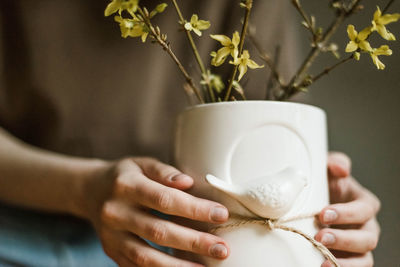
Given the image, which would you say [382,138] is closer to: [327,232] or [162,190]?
[327,232]

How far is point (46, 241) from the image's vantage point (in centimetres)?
61

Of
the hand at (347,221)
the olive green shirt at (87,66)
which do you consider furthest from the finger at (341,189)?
the olive green shirt at (87,66)

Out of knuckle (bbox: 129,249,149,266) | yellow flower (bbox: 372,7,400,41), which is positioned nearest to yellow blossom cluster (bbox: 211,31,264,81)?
yellow flower (bbox: 372,7,400,41)

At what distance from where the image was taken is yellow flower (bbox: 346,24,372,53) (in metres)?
0.32

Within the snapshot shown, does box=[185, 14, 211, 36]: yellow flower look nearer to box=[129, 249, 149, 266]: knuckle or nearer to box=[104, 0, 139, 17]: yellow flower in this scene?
box=[104, 0, 139, 17]: yellow flower

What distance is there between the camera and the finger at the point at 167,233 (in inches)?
13.6

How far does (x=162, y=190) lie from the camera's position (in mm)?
370

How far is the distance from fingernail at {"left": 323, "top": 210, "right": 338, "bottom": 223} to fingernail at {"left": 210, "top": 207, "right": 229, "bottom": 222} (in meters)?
0.11

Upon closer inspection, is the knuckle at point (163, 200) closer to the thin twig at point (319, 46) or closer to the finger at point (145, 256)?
the finger at point (145, 256)

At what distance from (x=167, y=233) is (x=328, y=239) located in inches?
6.6

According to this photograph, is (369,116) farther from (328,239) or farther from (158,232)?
(158,232)

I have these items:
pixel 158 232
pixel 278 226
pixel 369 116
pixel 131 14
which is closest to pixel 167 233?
pixel 158 232

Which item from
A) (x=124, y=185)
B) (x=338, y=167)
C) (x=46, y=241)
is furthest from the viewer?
Answer: (x=46, y=241)

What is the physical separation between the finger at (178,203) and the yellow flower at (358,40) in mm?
186
